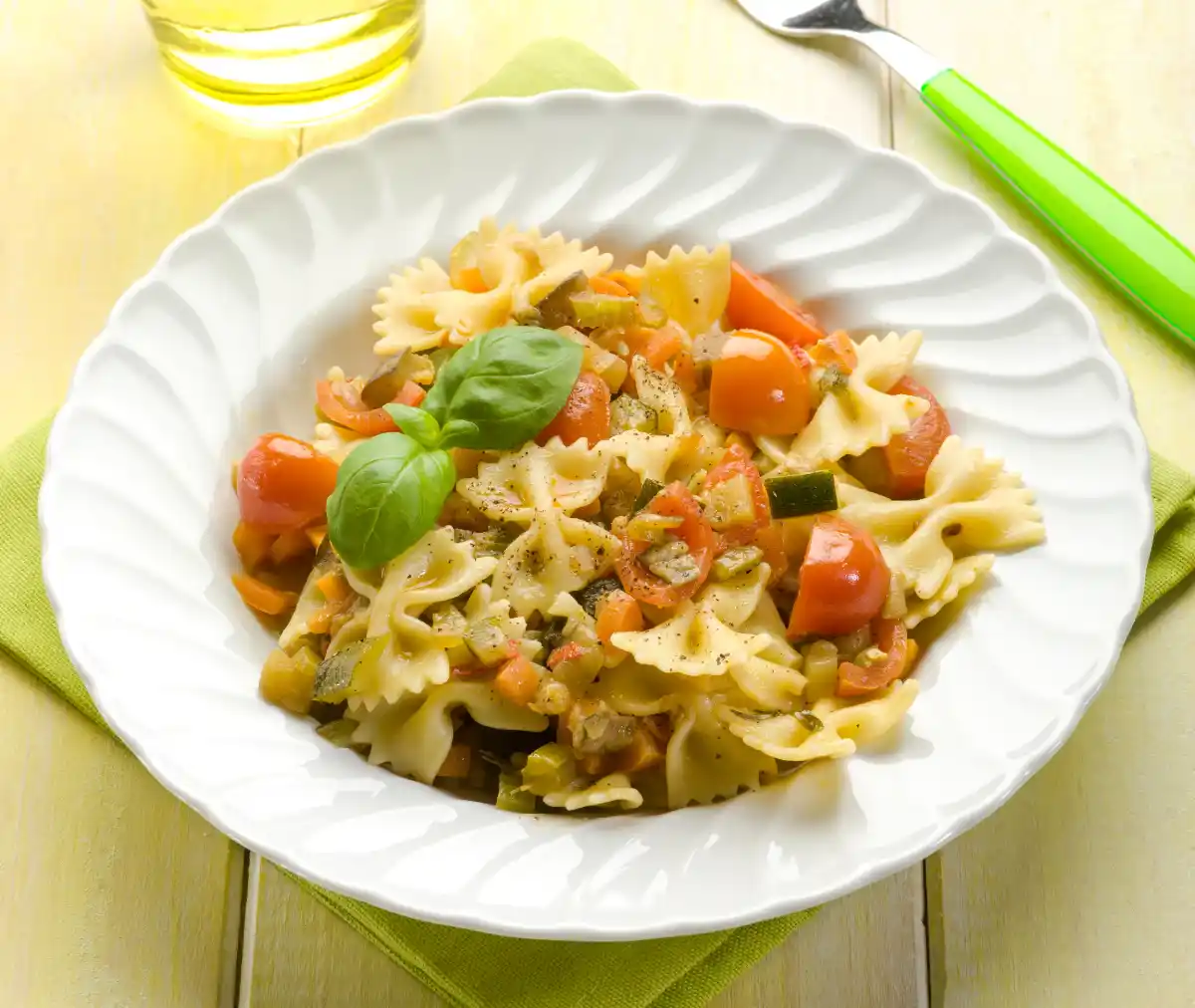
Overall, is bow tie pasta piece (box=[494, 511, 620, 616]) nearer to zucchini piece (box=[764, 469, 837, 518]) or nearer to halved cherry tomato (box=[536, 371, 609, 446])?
halved cherry tomato (box=[536, 371, 609, 446])

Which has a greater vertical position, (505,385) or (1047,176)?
(1047,176)

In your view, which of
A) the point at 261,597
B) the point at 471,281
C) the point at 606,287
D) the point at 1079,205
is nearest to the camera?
the point at 261,597

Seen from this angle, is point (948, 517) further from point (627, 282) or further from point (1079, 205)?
point (1079, 205)

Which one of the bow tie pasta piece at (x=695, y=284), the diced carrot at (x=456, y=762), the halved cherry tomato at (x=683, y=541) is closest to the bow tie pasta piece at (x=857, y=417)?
the halved cherry tomato at (x=683, y=541)

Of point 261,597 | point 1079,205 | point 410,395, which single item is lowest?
point 261,597

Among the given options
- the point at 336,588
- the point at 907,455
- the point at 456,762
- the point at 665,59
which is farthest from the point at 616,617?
the point at 665,59

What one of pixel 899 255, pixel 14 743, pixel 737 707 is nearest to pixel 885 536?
pixel 737 707
